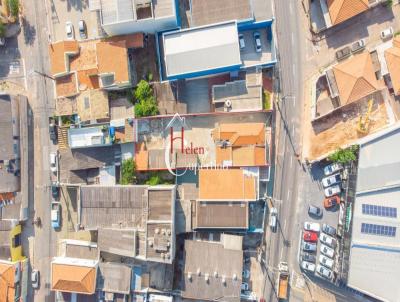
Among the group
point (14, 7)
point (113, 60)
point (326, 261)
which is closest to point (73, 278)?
point (113, 60)

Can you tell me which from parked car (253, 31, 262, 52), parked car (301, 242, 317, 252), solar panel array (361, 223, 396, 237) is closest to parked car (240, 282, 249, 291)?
parked car (301, 242, 317, 252)

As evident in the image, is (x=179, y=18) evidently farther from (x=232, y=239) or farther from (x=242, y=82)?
(x=232, y=239)

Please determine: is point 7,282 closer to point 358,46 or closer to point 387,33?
point 358,46

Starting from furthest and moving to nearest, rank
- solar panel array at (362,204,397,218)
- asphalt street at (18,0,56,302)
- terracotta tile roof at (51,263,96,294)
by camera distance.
Answer: 1. asphalt street at (18,0,56,302)
2. terracotta tile roof at (51,263,96,294)
3. solar panel array at (362,204,397,218)

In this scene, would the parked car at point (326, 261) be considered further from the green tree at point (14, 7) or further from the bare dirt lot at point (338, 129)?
the green tree at point (14, 7)

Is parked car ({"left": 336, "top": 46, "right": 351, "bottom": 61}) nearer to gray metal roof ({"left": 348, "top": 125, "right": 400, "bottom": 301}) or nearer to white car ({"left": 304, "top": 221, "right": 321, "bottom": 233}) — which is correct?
gray metal roof ({"left": 348, "top": 125, "right": 400, "bottom": 301})

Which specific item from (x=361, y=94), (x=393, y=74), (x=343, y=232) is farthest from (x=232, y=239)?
(x=393, y=74)
